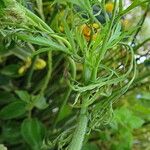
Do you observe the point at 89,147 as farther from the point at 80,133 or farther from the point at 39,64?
the point at 80,133

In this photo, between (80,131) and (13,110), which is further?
(13,110)

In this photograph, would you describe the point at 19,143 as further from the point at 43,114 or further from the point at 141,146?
the point at 141,146

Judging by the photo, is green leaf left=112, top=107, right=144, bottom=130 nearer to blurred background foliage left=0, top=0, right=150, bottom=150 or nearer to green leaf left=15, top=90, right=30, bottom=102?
blurred background foliage left=0, top=0, right=150, bottom=150

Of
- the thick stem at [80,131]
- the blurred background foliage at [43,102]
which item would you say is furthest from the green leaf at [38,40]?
the blurred background foliage at [43,102]

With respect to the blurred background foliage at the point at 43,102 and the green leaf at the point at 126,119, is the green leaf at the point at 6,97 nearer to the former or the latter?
the blurred background foliage at the point at 43,102

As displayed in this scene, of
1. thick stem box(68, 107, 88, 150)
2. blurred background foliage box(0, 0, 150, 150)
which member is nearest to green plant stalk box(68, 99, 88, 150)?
thick stem box(68, 107, 88, 150)

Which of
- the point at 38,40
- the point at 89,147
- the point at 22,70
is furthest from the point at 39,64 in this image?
the point at 38,40
